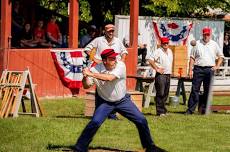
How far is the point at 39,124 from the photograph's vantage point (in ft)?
45.0

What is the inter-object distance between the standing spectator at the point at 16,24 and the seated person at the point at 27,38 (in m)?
0.13

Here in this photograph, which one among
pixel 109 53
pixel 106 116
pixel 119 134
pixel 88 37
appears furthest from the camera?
pixel 88 37


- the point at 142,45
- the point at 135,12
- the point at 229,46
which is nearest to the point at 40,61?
the point at 135,12

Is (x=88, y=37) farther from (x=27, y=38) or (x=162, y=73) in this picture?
(x=162, y=73)

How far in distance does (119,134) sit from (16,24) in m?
10.6

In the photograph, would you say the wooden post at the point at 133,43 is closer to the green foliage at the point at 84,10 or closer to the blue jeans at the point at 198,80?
the blue jeans at the point at 198,80

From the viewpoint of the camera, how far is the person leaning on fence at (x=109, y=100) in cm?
1075

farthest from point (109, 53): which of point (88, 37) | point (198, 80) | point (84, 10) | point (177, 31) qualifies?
point (84, 10)

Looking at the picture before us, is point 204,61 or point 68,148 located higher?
point 204,61

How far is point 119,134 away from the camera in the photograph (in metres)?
13.1

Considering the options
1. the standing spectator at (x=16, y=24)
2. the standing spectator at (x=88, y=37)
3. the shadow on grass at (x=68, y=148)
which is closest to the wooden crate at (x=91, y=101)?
the shadow on grass at (x=68, y=148)

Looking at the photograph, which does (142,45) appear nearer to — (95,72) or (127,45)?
(127,45)

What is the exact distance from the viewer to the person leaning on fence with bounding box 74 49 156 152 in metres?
10.8

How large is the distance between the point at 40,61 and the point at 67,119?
19.5ft
